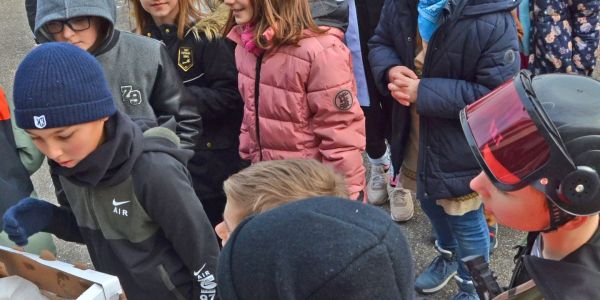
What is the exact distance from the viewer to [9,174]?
248 centimetres

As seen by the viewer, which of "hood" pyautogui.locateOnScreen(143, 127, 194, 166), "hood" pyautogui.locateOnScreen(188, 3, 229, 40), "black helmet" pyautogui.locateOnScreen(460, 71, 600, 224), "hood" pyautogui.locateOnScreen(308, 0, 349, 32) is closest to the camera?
"black helmet" pyautogui.locateOnScreen(460, 71, 600, 224)

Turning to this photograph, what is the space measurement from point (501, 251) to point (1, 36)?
6407 millimetres

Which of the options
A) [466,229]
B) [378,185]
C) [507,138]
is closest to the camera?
[507,138]

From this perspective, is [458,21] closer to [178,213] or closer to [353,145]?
[353,145]

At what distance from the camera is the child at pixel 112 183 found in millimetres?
1745

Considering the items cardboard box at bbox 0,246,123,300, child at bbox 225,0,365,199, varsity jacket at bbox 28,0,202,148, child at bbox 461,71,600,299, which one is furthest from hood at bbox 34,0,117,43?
child at bbox 461,71,600,299

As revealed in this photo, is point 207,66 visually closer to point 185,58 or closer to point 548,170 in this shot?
point 185,58

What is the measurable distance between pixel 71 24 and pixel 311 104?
3.17 ft

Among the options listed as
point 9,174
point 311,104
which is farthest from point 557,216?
point 9,174

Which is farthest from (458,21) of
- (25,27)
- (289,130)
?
(25,27)

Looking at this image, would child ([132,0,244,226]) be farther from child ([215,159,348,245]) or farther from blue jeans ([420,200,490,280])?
child ([215,159,348,245])

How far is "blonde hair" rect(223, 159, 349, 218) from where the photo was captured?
5.00ft

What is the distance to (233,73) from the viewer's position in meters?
2.75

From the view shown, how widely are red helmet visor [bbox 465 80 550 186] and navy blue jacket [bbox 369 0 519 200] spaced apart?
0.85m
